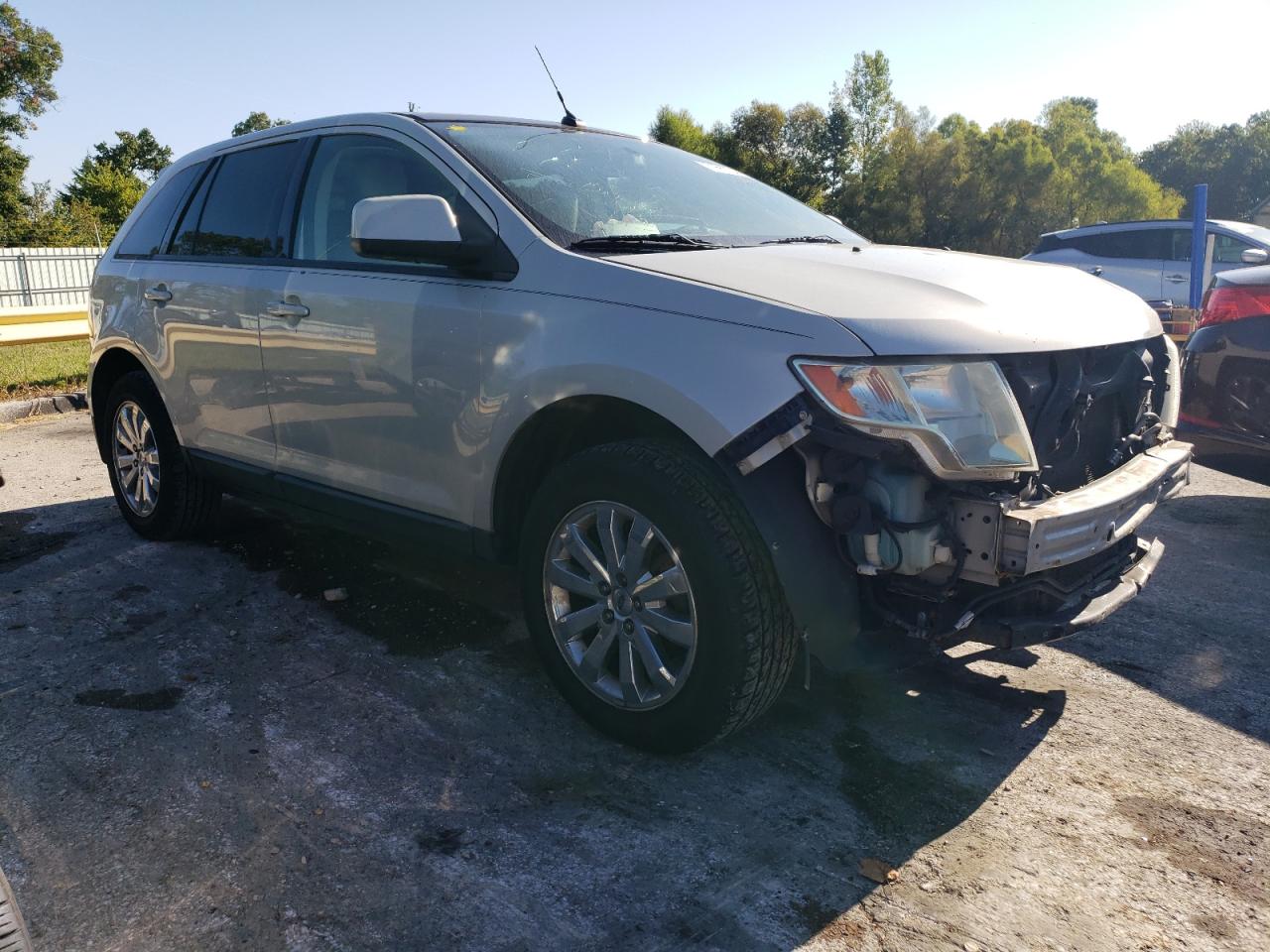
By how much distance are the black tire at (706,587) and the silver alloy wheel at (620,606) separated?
4 cm

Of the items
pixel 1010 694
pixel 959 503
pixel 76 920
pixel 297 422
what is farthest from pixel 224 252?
pixel 1010 694

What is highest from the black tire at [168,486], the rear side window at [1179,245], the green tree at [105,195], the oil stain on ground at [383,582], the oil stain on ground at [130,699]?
the green tree at [105,195]

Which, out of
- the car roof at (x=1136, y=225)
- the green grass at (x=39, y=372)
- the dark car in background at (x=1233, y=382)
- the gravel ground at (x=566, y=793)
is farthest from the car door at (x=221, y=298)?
the car roof at (x=1136, y=225)

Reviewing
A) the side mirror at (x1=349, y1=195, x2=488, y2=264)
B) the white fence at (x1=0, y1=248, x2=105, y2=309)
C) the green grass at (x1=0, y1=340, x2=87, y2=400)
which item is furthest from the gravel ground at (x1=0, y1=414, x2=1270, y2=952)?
the white fence at (x1=0, y1=248, x2=105, y2=309)

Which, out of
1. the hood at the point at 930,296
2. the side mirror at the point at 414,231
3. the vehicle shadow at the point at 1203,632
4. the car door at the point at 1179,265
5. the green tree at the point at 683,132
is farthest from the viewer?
the green tree at the point at 683,132

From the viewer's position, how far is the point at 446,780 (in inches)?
108

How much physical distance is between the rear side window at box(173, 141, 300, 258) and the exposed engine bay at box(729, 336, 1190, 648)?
254 cm

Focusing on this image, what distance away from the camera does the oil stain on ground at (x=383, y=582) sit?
3842mm

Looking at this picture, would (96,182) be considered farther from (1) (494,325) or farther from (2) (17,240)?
(1) (494,325)

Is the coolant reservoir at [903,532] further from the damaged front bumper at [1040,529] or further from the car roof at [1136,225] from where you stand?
the car roof at [1136,225]

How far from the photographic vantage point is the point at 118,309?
4.87 metres

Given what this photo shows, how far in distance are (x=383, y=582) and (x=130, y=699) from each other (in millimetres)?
1279

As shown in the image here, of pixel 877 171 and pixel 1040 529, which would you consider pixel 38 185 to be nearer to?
pixel 877 171

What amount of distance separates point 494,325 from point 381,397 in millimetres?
614
